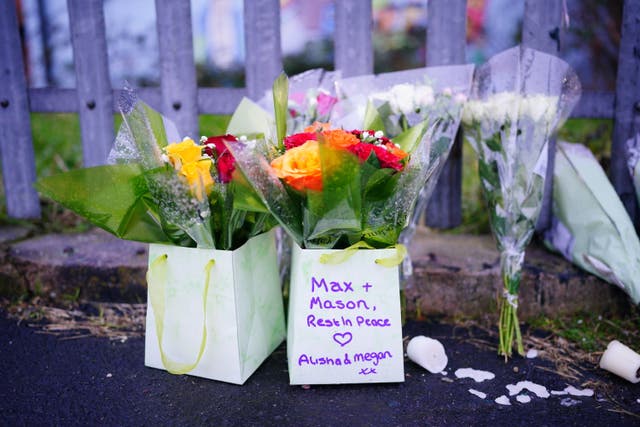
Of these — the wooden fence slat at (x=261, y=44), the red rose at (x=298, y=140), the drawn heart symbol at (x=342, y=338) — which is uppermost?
the wooden fence slat at (x=261, y=44)

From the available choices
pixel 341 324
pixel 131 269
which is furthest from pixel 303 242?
pixel 131 269

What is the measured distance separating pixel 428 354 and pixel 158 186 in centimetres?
94

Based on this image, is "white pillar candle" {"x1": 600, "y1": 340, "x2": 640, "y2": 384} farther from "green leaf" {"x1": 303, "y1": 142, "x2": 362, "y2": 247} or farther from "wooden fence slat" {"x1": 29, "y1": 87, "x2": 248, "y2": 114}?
"wooden fence slat" {"x1": 29, "y1": 87, "x2": 248, "y2": 114}

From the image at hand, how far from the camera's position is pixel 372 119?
1.90m

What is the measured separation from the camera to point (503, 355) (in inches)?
73.0

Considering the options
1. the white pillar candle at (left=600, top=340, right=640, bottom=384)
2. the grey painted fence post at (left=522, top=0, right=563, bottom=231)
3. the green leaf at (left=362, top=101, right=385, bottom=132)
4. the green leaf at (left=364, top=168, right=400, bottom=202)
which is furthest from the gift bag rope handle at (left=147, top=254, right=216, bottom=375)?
the grey painted fence post at (left=522, top=0, right=563, bottom=231)

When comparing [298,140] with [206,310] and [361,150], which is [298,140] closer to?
[361,150]

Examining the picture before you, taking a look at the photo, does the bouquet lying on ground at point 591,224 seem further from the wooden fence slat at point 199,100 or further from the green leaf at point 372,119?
the green leaf at point 372,119

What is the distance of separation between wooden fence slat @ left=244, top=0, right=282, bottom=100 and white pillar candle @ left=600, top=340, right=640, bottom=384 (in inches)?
60.4

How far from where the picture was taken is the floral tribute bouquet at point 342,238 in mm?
1455

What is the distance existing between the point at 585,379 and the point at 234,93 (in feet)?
5.42

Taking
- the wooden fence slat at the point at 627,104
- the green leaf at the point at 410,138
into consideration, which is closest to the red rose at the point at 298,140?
the green leaf at the point at 410,138

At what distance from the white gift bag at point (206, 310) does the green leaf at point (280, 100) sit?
335mm

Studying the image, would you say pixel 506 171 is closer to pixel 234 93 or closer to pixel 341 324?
pixel 341 324
